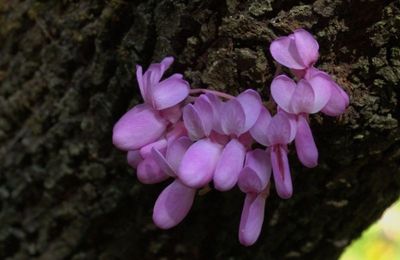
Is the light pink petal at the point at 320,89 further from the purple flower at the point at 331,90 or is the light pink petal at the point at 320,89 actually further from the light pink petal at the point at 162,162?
the light pink petal at the point at 162,162

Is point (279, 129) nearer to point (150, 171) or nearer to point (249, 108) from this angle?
point (249, 108)

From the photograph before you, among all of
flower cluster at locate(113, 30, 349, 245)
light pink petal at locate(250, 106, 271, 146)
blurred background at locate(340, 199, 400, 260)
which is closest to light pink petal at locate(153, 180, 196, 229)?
flower cluster at locate(113, 30, 349, 245)

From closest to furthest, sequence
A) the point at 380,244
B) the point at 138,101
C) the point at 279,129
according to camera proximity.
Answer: the point at 279,129 → the point at 138,101 → the point at 380,244

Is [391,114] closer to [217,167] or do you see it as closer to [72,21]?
[217,167]

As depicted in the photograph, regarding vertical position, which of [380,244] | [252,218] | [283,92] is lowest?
[380,244]

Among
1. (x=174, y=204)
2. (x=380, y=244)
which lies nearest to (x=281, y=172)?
(x=174, y=204)
